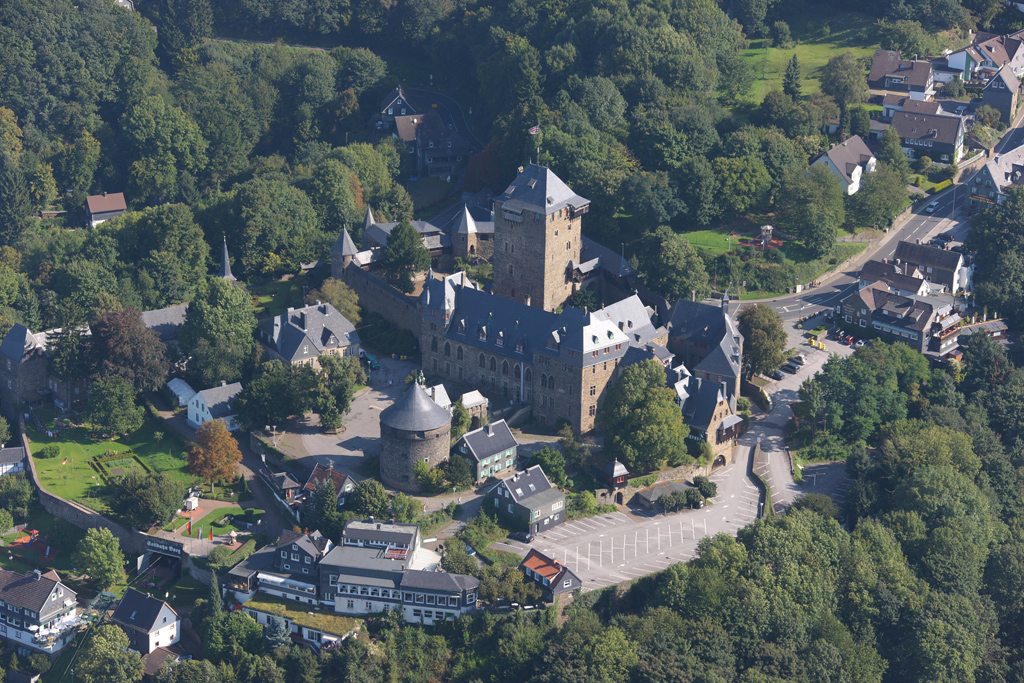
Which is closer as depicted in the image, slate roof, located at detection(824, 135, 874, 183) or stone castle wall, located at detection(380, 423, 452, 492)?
stone castle wall, located at detection(380, 423, 452, 492)

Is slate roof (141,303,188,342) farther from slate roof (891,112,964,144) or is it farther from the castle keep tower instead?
slate roof (891,112,964,144)

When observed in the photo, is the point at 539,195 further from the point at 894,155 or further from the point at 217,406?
the point at 894,155

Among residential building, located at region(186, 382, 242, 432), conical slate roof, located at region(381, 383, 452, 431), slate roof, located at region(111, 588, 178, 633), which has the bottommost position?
slate roof, located at region(111, 588, 178, 633)

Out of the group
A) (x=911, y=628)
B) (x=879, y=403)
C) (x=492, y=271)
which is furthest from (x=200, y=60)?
(x=911, y=628)

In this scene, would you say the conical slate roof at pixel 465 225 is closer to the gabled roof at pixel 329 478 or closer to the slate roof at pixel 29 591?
the gabled roof at pixel 329 478

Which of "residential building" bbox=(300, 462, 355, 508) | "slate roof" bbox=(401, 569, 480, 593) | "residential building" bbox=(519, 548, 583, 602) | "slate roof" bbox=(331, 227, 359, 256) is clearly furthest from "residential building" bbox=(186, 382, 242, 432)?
"residential building" bbox=(519, 548, 583, 602)

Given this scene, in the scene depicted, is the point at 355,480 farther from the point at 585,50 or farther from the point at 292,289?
the point at 585,50

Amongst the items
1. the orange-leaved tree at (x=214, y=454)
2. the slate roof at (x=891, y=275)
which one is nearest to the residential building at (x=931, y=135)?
the slate roof at (x=891, y=275)
